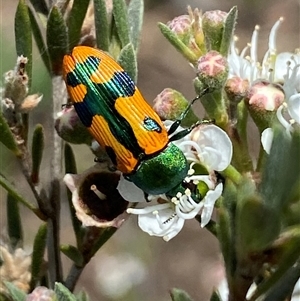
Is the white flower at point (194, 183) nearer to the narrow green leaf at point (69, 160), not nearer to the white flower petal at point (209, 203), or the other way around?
the white flower petal at point (209, 203)

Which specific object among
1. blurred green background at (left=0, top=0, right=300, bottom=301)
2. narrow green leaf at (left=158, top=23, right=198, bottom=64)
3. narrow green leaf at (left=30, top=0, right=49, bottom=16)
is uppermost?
narrow green leaf at (left=30, top=0, right=49, bottom=16)

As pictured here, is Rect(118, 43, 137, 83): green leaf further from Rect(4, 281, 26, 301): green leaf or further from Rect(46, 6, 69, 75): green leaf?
Rect(4, 281, 26, 301): green leaf

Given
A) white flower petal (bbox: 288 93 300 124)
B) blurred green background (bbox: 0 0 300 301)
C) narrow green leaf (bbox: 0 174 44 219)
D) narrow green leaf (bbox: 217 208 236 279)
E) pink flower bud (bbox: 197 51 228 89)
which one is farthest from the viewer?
blurred green background (bbox: 0 0 300 301)

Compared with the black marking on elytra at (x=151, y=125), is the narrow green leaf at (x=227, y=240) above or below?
below

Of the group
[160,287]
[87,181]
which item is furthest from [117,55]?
[160,287]

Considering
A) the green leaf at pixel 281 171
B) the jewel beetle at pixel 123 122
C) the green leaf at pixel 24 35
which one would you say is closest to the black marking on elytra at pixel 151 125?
the jewel beetle at pixel 123 122

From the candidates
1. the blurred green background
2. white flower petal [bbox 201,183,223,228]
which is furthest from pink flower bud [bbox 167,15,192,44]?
the blurred green background

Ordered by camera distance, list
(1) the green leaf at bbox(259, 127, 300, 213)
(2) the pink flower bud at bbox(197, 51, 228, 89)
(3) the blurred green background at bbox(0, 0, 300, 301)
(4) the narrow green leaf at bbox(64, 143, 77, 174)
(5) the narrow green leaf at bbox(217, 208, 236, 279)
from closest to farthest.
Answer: (1) the green leaf at bbox(259, 127, 300, 213)
(5) the narrow green leaf at bbox(217, 208, 236, 279)
(2) the pink flower bud at bbox(197, 51, 228, 89)
(4) the narrow green leaf at bbox(64, 143, 77, 174)
(3) the blurred green background at bbox(0, 0, 300, 301)
